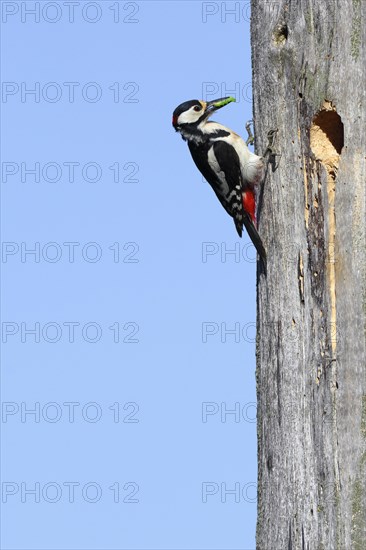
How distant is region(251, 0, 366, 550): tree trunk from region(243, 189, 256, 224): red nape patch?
70cm

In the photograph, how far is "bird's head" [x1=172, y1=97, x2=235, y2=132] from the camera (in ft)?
18.6

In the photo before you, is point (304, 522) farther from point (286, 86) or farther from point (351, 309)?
point (286, 86)

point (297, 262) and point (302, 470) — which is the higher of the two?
point (297, 262)

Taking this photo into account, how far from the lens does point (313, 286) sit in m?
3.35

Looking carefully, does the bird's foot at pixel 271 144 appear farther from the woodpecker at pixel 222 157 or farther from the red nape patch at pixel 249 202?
the red nape patch at pixel 249 202

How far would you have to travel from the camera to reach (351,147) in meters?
3.32

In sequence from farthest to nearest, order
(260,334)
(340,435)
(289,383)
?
(260,334)
(289,383)
(340,435)

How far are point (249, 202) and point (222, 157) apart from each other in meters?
0.76

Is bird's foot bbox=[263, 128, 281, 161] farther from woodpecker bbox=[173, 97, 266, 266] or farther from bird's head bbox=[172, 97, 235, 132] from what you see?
bird's head bbox=[172, 97, 235, 132]

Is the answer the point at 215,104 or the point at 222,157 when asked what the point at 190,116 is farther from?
the point at 222,157

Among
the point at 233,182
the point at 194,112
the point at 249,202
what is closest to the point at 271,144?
the point at 249,202

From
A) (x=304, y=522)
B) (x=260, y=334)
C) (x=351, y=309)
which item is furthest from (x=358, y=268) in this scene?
(x=304, y=522)

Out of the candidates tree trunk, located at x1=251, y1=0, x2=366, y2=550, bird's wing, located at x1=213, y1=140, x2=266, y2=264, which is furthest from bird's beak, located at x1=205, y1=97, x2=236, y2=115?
tree trunk, located at x1=251, y1=0, x2=366, y2=550

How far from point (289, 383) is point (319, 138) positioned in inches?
36.5
